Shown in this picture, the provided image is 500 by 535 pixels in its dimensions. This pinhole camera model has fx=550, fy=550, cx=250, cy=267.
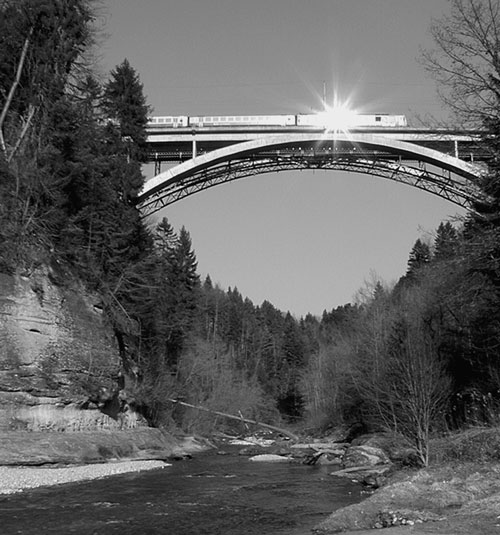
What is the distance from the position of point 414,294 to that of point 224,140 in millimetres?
14137

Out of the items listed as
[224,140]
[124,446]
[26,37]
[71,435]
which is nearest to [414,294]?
[224,140]

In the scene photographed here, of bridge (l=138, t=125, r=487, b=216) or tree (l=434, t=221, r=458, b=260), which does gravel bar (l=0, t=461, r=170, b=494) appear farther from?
bridge (l=138, t=125, r=487, b=216)

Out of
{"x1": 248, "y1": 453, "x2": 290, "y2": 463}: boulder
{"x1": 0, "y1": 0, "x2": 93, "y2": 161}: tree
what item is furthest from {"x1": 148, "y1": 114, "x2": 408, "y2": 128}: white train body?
{"x1": 248, "y1": 453, "x2": 290, "y2": 463}: boulder

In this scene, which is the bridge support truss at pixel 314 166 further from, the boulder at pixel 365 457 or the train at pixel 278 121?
the boulder at pixel 365 457

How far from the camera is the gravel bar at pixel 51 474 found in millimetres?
12539

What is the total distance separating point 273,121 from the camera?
1282 inches

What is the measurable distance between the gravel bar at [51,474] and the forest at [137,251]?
605 cm

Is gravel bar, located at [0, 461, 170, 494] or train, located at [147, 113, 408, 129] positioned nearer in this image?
gravel bar, located at [0, 461, 170, 494]

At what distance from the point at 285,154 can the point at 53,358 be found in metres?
20.5

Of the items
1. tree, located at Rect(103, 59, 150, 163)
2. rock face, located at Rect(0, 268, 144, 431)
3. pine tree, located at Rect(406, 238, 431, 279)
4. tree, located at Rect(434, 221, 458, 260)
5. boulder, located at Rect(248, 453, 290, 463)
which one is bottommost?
boulder, located at Rect(248, 453, 290, 463)

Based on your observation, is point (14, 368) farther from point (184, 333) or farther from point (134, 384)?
point (184, 333)

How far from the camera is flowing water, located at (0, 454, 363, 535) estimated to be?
9117 mm

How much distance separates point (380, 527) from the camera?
7.71m

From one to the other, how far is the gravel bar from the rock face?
1.82 meters
